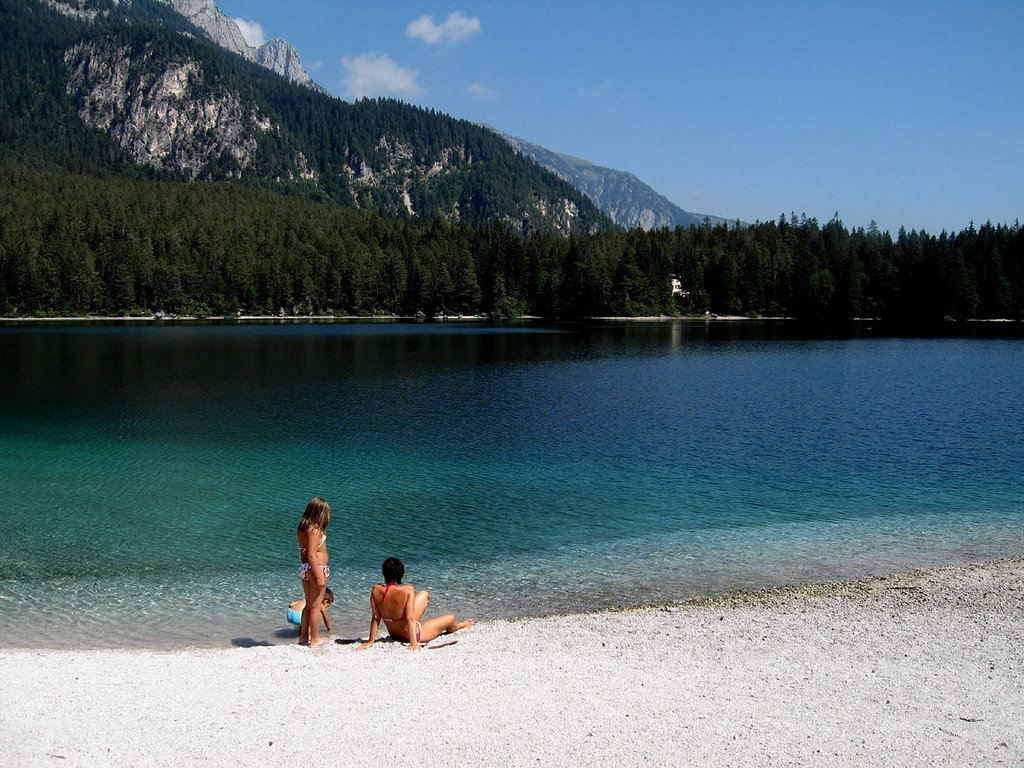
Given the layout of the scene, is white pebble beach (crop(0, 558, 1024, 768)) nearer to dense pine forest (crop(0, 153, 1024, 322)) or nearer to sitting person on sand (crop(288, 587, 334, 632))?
sitting person on sand (crop(288, 587, 334, 632))

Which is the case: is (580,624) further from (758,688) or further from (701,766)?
(701,766)

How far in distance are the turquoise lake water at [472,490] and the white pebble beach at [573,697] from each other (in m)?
2.32

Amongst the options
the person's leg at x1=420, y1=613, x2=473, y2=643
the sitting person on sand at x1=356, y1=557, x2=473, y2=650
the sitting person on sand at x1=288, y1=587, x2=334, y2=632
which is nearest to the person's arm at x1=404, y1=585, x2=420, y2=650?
the sitting person on sand at x1=356, y1=557, x2=473, y2=650

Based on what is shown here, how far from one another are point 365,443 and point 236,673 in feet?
70.3

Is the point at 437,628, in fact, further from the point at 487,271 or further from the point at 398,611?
the point at 487,271

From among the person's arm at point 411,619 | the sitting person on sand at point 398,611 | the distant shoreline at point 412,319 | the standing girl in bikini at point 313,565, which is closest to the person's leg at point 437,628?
the sitting person on sand at point 398,611

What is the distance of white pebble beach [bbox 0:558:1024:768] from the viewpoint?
318 inches

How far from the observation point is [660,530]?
65.1 feet

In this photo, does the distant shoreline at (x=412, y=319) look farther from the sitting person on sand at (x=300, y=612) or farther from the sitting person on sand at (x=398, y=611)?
the sitting person on sand at (x=398, y=611)

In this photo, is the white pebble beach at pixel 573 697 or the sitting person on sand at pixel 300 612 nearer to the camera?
the white pebble beach at pixel 573 697

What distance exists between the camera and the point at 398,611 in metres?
11.8

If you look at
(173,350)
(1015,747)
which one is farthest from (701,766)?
(173,350)

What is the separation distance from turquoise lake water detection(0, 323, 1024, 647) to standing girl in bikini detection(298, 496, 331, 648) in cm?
114

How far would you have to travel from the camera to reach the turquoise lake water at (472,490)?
620 inches
